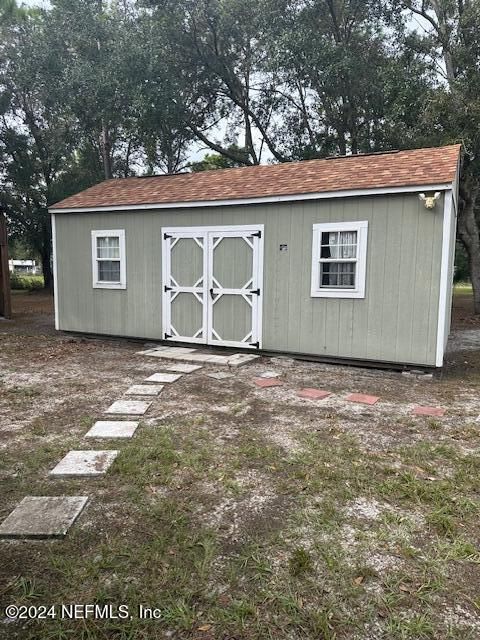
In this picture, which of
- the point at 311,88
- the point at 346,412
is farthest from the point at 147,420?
the point at 311,88

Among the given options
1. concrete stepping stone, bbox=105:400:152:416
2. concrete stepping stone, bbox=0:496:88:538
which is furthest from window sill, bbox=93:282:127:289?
concrete stepping stone, bbox=0:496:88:538

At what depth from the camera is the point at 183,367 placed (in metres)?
6.23

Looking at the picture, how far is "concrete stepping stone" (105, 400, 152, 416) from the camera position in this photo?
415 centimetres

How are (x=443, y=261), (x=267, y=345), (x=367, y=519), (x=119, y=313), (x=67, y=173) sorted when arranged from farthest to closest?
(x=67, y=173) < (x=119, y=313) < (x=267, y=345) < (x=443, y=261) < (x=367, y=519)

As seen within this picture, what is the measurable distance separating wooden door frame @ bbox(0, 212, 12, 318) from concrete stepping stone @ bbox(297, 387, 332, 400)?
30.3ft

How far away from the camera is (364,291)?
6.24 metres

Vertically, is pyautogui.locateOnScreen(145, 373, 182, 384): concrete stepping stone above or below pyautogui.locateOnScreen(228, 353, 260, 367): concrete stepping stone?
below

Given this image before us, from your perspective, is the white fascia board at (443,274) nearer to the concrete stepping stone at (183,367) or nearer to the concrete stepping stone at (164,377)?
the concrete stepping stone at (183,367)

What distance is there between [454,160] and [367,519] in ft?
18.5

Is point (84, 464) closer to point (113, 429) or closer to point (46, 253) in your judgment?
point (113, 429)

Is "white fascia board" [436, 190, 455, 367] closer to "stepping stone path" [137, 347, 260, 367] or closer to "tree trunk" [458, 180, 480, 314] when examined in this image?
"stepping stone path" [137, 347, 260, 367]

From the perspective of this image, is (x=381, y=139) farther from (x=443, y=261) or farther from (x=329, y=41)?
(x=443, y=261)

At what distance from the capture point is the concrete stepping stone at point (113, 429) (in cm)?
356

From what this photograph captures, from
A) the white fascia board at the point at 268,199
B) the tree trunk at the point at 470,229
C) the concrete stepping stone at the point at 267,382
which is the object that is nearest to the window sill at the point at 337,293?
the white fascia board at the point at 268,199
